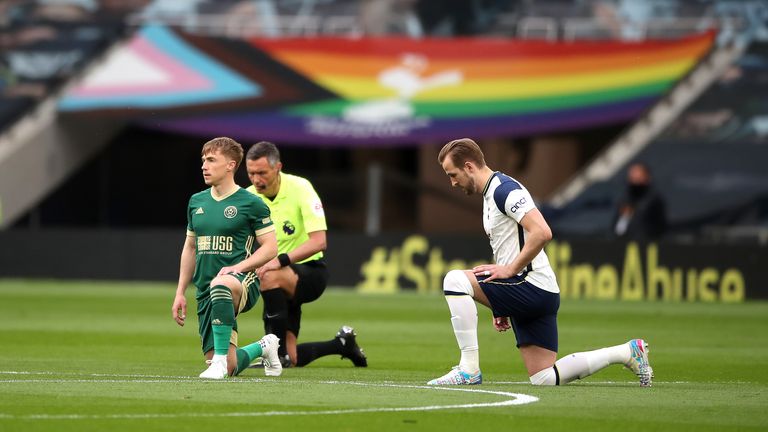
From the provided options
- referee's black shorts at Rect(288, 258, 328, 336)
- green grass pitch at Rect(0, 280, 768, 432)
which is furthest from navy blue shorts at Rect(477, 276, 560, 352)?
referee's black shorts at Rect(288, 258, 328, 336)

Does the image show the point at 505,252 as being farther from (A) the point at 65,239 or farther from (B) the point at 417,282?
(A) the point at 65,239

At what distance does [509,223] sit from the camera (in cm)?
1070

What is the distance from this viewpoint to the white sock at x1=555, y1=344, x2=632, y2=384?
417 inches

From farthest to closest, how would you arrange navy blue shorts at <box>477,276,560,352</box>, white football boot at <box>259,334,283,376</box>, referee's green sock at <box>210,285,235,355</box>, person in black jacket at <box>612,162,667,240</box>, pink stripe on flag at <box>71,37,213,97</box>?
1. pink stripe on flag at <box>71,37,213,97</box>
2. person in black jacket at <box>612,162,667,240</box>
3. white football boot at <box>259,334,283,376</box>
4. referee's green sock at <box>210,285,235,355</box>
5. navy blue shorts at <box>477,276,560,352</box>

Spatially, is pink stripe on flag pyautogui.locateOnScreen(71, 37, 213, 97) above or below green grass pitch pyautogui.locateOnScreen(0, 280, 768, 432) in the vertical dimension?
above

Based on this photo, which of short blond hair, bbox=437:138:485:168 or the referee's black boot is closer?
Answer: short blond hair, bbox=437:138:485:168

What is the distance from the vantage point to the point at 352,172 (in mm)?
39781

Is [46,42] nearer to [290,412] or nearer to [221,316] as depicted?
[221,316]

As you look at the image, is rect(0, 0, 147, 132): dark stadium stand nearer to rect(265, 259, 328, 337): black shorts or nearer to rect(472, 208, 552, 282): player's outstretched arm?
rect(265, 259, 328, 337): black shorts

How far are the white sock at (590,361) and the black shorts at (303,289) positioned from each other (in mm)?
3008

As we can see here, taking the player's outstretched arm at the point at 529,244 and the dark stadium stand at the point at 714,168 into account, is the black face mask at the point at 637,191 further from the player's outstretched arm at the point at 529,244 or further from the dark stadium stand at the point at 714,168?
the player's outstretched arm at the point at 529,244

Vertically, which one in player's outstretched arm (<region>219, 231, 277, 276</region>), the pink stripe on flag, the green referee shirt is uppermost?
the pink stripe on flag

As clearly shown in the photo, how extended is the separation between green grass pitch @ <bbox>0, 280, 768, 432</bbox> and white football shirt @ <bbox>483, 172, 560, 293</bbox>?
2.59 feet

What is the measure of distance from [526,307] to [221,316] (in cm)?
213
